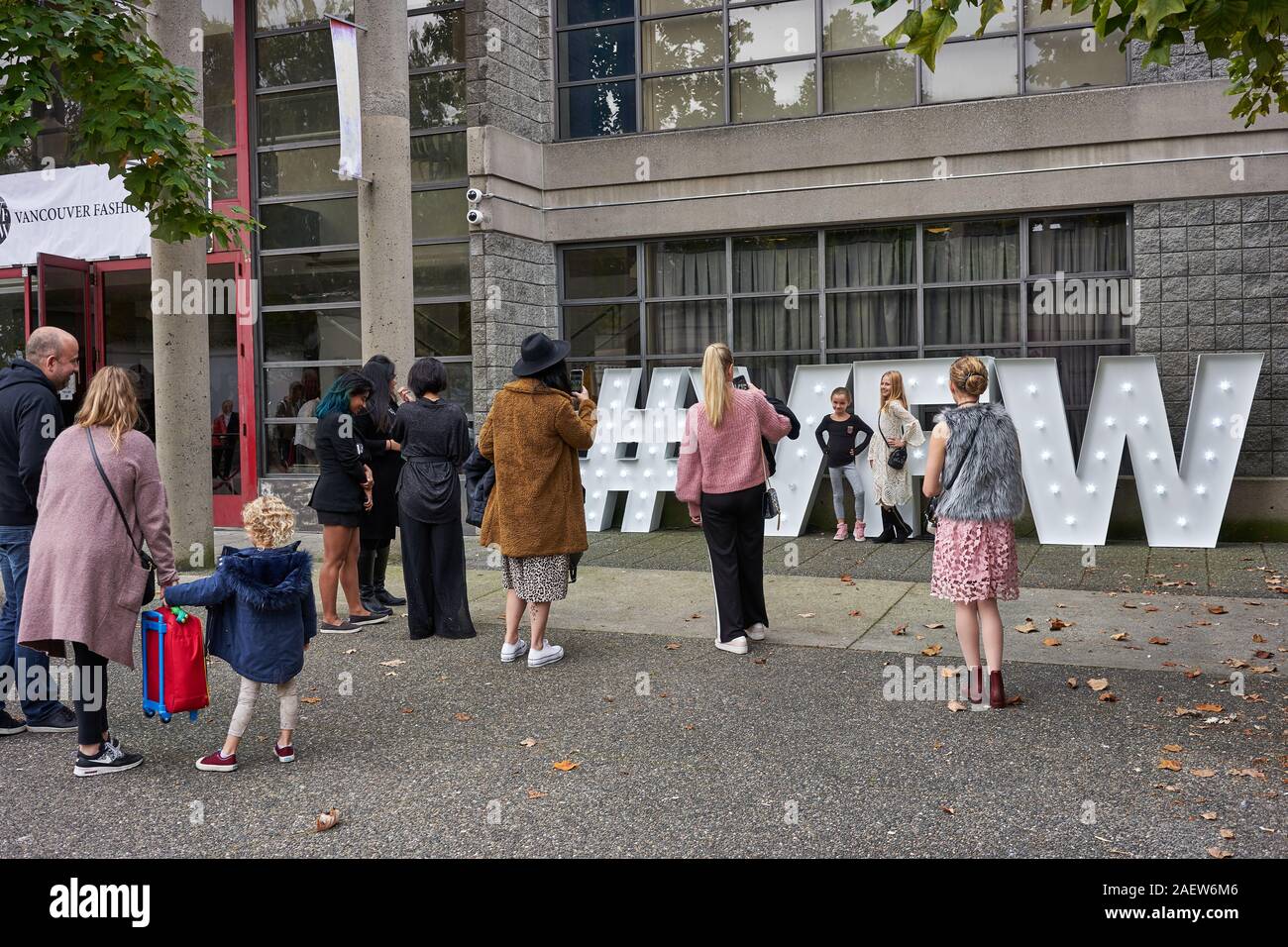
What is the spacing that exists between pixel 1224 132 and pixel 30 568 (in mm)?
11629

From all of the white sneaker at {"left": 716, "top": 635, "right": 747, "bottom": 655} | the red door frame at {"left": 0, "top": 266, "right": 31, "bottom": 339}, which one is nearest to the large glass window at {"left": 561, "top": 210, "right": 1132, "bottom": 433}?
the white sneaker at {"left": 716, "top": 635, "right": 747, "bottom": 655}

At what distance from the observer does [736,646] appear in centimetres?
756

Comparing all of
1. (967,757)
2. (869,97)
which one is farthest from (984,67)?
(967,757)

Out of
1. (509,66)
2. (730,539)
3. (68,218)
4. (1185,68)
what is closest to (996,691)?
(730,539)

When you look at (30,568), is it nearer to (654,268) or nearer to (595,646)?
(595,646)

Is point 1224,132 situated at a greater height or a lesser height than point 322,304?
greater

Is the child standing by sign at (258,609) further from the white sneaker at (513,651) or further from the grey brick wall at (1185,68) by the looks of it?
the grey brick wall at (1185,68)

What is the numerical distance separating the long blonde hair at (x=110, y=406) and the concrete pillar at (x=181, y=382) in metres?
6.15

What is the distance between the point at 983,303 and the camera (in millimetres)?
Result: 13219

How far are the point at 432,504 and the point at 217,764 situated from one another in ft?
9.41

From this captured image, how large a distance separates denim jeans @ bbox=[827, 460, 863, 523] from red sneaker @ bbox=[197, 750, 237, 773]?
320 inches

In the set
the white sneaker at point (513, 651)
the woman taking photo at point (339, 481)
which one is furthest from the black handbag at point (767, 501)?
the woman taking photo at point (339, 481)

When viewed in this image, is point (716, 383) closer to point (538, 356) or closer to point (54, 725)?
point (538, 356)

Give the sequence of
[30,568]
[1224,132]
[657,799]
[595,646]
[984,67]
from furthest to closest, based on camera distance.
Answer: [984,67] → [1224,132] → [595,646] → [30,568] → [657,799]
